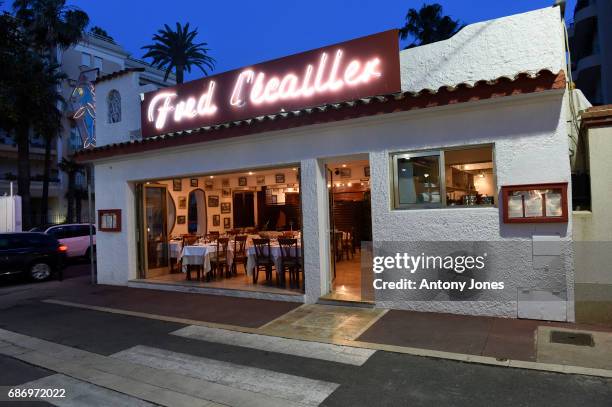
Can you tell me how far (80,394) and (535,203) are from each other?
21.8 ft

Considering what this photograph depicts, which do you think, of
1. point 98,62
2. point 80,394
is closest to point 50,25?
point 98,62

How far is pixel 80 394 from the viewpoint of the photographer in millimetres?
4562

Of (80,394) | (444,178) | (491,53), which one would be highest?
(491,53)

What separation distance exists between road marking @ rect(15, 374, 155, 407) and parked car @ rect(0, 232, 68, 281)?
896cm

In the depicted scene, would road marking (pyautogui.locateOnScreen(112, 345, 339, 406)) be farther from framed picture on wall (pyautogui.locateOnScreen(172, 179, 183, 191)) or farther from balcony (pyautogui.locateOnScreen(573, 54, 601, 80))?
balcony (pyautogui.locateOnScreen(573, 54, 601, 80))

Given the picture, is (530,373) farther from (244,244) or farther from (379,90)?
(244,244)

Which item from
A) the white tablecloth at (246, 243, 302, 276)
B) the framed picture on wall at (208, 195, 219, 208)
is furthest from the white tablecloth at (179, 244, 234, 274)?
the framed picture on wall at (208, 195, 219, 208)

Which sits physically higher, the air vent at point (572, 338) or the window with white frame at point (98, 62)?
the window with white frame at point (98, 62)

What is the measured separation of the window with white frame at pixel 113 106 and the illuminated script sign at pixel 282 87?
5.07ft

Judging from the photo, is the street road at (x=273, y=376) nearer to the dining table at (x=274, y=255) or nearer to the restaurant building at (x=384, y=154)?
the restaurant building at (x=384, y=154)

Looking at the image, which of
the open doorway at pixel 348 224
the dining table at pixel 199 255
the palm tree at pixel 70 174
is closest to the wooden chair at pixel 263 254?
the dining table at pixel 199 255

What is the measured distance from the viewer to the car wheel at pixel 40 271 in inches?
499

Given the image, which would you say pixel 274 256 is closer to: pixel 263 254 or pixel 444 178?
pixel 263 254

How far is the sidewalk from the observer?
204 inches
